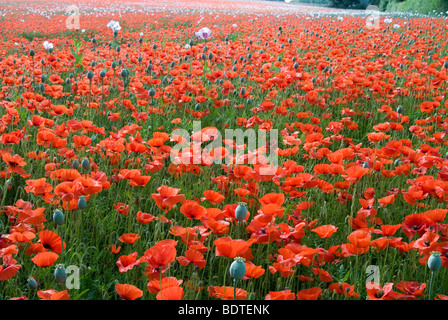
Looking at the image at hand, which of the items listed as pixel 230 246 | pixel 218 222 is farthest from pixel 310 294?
pixel 218 222

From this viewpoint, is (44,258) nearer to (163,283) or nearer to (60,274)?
(60,274)

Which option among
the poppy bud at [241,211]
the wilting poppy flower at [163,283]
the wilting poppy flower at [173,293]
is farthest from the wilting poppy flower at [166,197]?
the wilting poppy flower at [173,293]

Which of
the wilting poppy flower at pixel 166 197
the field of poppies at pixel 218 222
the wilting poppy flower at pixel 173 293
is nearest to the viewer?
the wilting poppy flower at pixel 173 293

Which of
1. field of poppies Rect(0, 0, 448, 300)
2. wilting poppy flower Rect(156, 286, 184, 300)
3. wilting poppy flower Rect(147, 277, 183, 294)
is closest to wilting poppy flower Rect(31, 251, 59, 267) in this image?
field of poppies Rect(0, 0, 448, 300)

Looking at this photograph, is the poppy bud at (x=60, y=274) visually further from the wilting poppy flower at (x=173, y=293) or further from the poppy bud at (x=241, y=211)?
the poppy bud at (x=241, y=211)

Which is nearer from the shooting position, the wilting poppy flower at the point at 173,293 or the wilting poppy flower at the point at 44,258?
the wilting poppy flower at the point at 173,293

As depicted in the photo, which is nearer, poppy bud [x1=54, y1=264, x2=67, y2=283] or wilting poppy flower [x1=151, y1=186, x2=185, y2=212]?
poppy bud [x1=54, y1=264, x2=67, y2=283]

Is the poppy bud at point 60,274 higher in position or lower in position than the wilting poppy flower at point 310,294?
higher

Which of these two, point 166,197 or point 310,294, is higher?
point 166,197

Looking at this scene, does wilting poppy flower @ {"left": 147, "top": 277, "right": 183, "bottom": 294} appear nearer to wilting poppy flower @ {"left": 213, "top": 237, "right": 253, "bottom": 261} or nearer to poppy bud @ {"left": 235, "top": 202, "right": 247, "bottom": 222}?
wilting poppy flower @ {"left": 213, "top": 237, "right": 253, "bottom": 261}

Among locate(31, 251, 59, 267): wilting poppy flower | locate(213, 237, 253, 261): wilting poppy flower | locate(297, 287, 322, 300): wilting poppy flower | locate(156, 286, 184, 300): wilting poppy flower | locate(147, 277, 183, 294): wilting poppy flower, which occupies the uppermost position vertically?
locate(213, 237, 253, 261): wilting poppy flower

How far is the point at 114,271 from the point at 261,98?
9.96ft

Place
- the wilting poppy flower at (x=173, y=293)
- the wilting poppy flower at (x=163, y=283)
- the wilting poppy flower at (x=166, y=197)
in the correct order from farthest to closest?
the wilting poppy flower at (x=166, y=197) < the wilting poppy flower at (x=163, y=283) < the wilting poppy flower at (x=173, y=293)

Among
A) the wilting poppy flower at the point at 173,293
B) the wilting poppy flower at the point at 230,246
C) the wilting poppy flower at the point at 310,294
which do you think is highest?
the wilting poppy flower at the point at 230,246
